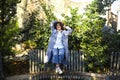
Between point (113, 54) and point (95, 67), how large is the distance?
3.19ft

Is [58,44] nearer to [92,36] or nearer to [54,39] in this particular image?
[54,39]

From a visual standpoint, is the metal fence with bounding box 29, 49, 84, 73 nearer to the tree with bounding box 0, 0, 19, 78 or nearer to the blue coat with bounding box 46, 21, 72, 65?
the blue coat with bounding box 46, 21, 72, 65

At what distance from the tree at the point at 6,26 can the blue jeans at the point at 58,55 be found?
1.45 m

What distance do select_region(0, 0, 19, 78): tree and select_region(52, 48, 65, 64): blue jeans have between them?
145 centimetres

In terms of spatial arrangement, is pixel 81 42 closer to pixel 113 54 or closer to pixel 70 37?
pixel 70 37

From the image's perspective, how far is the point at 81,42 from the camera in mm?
11227

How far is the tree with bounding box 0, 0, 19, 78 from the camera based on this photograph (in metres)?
10.0

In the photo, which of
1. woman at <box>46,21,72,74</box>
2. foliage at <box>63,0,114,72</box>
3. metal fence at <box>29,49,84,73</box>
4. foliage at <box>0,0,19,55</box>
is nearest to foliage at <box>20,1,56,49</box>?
metal fence at <box>29,49,84,73</box>

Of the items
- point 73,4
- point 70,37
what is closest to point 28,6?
point 73,4

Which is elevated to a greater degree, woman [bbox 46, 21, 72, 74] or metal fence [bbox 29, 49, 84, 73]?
woman [bbox 46, 21, 72, 74]

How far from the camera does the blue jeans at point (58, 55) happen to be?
1011cm

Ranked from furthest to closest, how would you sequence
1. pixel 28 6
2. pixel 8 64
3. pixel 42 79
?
pixel 28 6 < pixel 8 64 < pixel 42 79

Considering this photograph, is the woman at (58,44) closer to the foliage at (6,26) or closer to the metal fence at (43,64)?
the metal fence at (43,64)

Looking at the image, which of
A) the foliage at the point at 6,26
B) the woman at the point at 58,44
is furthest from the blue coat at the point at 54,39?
the foliage at the point at 6,26
